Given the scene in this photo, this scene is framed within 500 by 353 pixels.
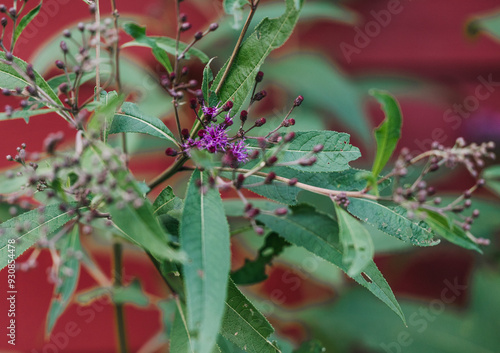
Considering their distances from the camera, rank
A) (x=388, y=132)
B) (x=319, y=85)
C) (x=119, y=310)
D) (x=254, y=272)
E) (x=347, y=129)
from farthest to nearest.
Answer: (x=347, y=129) < (x=319, y=85) < (x=119, y=310) < (x=254, y=272) < (x=388, y=132)

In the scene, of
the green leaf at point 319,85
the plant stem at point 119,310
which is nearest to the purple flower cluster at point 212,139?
the plant stem at point 119,310

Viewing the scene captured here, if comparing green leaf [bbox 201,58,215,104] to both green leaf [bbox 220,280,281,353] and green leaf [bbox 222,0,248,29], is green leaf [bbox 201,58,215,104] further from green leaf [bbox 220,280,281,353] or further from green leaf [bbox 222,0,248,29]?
green leaf [bbox 220,280,281,353]

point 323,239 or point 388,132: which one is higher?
point 388,132

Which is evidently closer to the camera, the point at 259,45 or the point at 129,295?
the point at 259,45

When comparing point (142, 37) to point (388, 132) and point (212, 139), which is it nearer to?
point (212, 139)

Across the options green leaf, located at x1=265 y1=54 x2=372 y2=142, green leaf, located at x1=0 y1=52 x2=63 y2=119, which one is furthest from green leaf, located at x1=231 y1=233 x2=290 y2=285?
green leaf, located at x1=265 y1=54 x2=372 y2=142

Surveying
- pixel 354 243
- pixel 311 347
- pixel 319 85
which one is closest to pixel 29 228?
pixel 354 243
